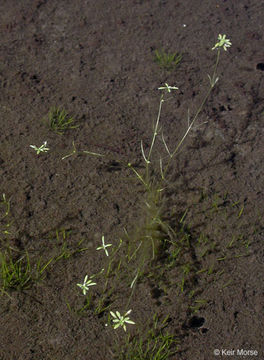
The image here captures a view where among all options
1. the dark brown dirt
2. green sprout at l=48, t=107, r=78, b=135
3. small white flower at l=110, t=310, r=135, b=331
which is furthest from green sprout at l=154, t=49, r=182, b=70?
small white flower at l=110, t=310, r=135, b=331

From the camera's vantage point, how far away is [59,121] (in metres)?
2.87

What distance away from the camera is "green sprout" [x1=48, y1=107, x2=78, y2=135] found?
9.39 feet

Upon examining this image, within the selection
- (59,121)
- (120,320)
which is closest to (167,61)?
(59,121)

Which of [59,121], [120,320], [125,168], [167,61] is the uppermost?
[167,61]

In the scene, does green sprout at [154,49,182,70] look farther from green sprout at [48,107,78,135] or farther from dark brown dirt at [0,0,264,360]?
green sprout at [48,107,78,135]

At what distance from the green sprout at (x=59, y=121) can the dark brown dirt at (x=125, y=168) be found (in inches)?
2.2

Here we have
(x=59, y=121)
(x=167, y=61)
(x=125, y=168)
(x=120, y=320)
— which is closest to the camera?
(x=120, y=320)

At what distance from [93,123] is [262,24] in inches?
67.4

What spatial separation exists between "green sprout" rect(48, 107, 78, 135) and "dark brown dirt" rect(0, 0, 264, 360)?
55 millimetres

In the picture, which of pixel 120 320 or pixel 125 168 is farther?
pixel 125 168

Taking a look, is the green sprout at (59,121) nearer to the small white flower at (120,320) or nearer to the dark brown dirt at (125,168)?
the dark brown dirt at (125,168)

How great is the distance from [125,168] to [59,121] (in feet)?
1.77

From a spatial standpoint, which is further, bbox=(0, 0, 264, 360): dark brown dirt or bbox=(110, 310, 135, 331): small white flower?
bbox=(0, 0, 264, 360): dark brown dirt

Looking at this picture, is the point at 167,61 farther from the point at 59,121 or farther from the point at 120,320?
the point at 120,320
